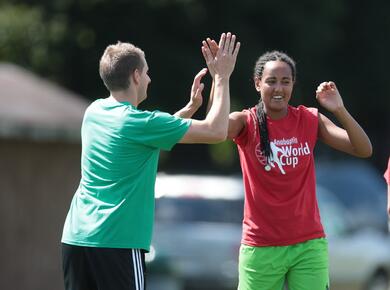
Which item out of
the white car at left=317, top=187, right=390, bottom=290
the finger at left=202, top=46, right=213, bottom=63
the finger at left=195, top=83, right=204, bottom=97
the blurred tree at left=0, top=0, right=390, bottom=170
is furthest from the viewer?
the blurred tree at left=0, top=0, right=390, bottom=170

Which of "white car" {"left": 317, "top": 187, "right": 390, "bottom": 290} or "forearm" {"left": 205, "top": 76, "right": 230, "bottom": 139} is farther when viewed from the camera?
"white car" {"left": 317, "top": 187, "right": 390, "bottom": 290}

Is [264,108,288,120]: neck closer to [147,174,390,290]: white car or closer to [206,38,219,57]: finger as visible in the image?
[206,38,219,57]: finger

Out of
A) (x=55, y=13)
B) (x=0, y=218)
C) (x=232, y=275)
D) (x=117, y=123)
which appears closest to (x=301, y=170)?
(x=117, y=123)

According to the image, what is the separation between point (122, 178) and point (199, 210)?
26.1ft

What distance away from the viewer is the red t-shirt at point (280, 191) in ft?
23.0

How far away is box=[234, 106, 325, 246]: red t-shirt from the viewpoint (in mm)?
7023

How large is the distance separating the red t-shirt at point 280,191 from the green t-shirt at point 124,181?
848mm

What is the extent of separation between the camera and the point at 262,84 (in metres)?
7.25

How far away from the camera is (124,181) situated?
6402mm

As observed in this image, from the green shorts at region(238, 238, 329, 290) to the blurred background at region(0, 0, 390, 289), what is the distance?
7.35m

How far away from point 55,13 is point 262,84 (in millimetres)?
18441

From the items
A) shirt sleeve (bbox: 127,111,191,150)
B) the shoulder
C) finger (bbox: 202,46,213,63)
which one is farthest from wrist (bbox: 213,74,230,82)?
the shoulder

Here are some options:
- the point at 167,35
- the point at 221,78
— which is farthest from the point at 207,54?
the point at 167,35

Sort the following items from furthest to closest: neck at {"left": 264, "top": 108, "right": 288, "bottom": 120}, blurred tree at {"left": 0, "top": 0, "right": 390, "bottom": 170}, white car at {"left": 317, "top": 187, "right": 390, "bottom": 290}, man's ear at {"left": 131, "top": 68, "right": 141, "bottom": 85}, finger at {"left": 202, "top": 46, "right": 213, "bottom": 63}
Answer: blurred tree at {"left": 0, "top": 0, "right": 390, "bottom": 170}
white car at {"left": 317, "top": 187, "right": 390, "bottom": 290}
neck at {"left": 264, "top": 108, "right": 288, "bottom": 120}
finger at {"left": 202, "top": 46, "right": 213, "bottom": 63}
man's ear at {"left": 131, "top": 68, "right": 141, "bottom": 85}
